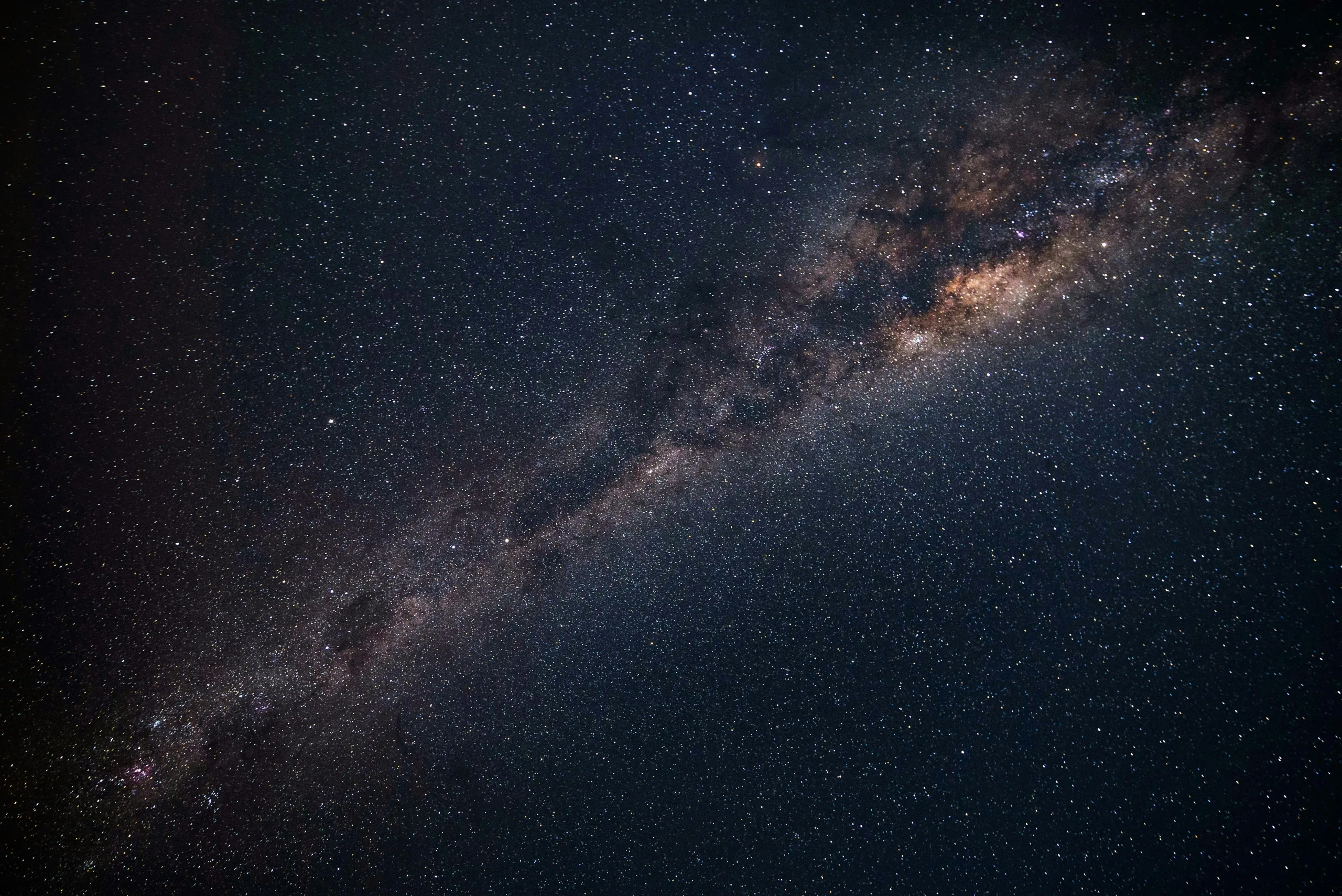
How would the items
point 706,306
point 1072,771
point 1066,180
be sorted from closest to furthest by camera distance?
point 1066,180
point 706,306
point 1072,771

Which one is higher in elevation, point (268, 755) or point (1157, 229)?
point (268, 755)

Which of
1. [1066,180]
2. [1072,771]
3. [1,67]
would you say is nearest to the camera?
[1,67]

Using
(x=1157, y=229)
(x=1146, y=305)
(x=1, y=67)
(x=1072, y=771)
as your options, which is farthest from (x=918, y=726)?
(x=1, y=67)

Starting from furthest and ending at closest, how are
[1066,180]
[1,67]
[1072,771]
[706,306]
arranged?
1. [1072,771]
2. [706,306]
3. [1066,180]
4. [1,67]

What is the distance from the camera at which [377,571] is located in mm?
2564

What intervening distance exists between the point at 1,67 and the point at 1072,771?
20.9 ft

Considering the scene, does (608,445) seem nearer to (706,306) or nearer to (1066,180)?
(706,306)

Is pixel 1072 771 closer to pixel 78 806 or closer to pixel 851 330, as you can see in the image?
pixel 851 330

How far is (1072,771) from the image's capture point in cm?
267

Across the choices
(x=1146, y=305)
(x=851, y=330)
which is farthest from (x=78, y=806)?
(x=1146, y=305)

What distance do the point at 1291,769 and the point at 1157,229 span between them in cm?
306

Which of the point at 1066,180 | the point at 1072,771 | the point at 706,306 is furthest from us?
the point at 1072,771

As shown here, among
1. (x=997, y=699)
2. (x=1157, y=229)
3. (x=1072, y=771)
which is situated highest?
(x=1157, y=229)

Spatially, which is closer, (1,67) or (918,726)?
(1,67)
